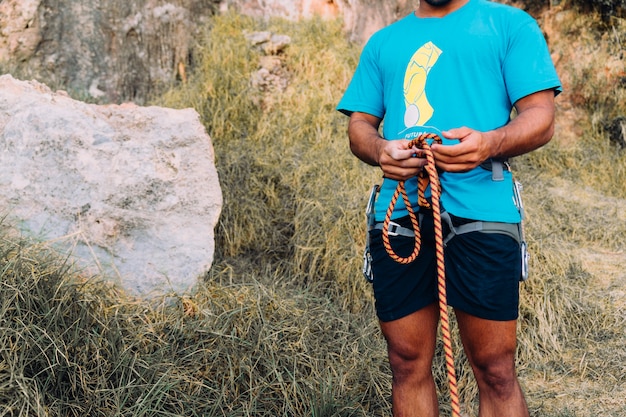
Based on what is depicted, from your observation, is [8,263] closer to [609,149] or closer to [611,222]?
[611,222]

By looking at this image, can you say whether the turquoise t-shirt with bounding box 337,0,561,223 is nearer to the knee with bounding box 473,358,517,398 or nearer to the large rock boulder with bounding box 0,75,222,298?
the knee with bounding box 473,358,517,398

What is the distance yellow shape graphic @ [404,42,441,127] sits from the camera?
6.73 ft

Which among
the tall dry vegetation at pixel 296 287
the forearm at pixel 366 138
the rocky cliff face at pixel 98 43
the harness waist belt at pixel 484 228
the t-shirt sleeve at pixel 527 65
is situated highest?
the t-shirt sleeve at pixel 527 65

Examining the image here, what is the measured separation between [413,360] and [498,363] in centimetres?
27

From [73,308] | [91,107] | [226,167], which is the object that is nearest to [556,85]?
[73,308]

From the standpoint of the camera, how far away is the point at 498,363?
79.8 inches

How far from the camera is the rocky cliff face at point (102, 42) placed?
5.17 meters

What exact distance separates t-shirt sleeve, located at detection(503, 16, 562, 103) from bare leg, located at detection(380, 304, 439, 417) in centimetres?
73

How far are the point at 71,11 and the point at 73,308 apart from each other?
133 inches

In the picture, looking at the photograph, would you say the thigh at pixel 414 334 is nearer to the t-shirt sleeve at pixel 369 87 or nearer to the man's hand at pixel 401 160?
the man's hand at pixel 401 160

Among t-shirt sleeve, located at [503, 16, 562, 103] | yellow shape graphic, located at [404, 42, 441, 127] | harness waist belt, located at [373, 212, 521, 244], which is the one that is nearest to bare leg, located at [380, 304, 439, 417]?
harness waist belt, located at [373, 212, 521, 244]

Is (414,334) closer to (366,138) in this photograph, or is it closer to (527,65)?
(366,138)

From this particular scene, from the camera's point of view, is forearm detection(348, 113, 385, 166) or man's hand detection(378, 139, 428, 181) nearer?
man's hand detection(378, 139, 428, 181)

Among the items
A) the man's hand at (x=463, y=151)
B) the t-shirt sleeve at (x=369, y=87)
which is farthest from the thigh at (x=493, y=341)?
the t-shirt sleeve at (x=369, y=87)
